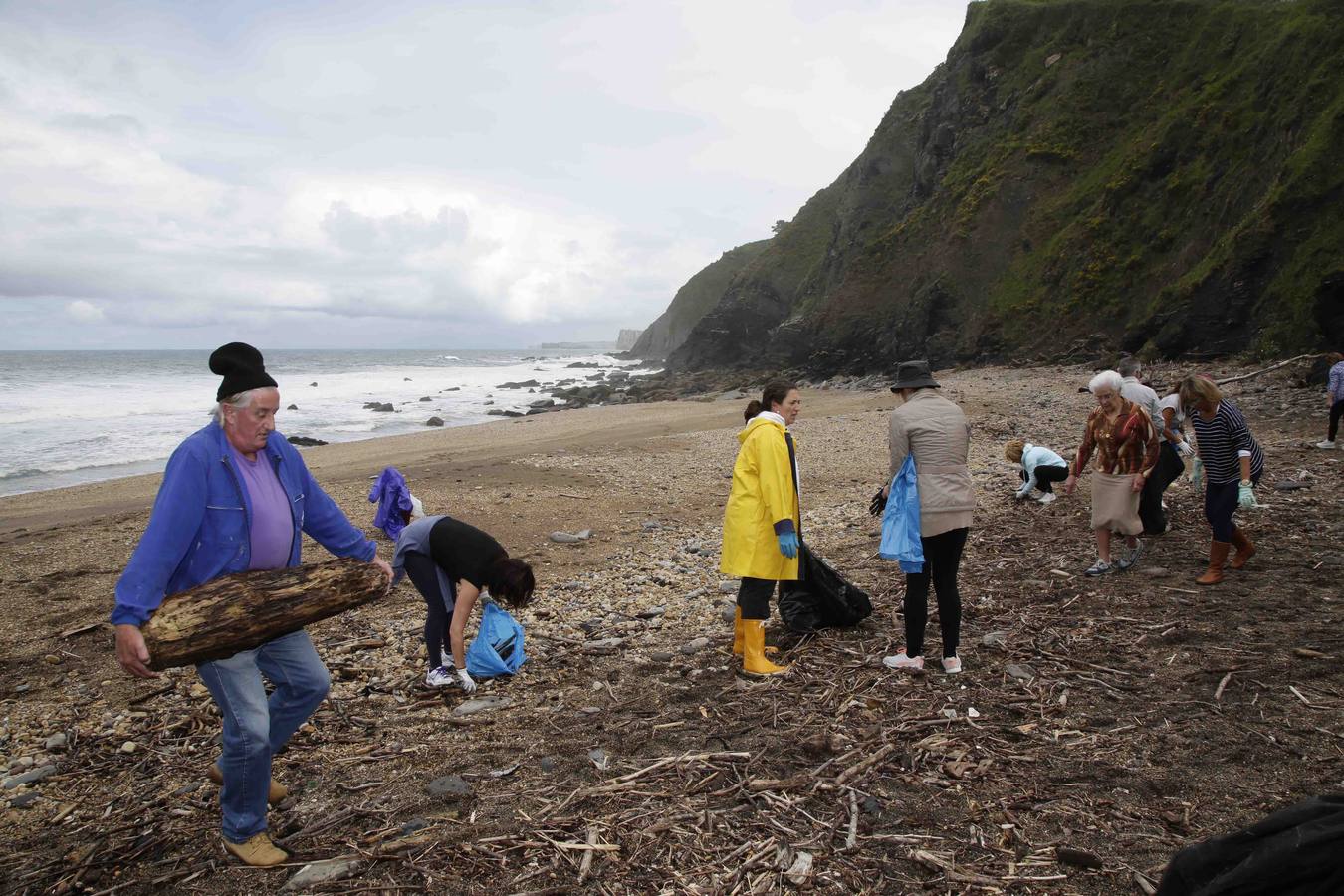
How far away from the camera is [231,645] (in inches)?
134

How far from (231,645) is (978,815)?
3437 millimetres

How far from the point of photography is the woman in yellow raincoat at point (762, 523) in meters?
5.25

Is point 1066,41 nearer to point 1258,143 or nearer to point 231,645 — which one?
point 1258,143

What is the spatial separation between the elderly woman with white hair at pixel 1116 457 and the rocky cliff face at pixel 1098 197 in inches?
552

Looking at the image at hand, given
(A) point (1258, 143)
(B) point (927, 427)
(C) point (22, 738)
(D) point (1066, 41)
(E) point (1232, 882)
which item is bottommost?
(C) point (22, 738)

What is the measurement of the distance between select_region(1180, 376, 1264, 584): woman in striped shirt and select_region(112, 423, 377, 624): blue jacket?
688 cm

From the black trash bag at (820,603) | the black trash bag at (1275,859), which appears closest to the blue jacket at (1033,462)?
the black trash bag at (820,603)

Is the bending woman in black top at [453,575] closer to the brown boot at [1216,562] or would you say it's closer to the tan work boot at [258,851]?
the tan work boot at [258,851]

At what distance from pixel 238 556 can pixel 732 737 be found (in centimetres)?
276

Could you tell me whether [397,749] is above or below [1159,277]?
below

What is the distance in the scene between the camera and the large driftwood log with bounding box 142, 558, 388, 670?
328cm

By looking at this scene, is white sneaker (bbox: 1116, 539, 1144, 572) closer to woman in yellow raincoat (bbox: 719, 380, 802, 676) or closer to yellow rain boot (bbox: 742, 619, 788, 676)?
woman in yellow raincoat (bbox: 719, 380, 802, 676)

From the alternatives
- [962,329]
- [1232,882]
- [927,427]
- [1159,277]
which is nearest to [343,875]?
[1232,882]

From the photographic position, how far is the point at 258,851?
3.42 metres
